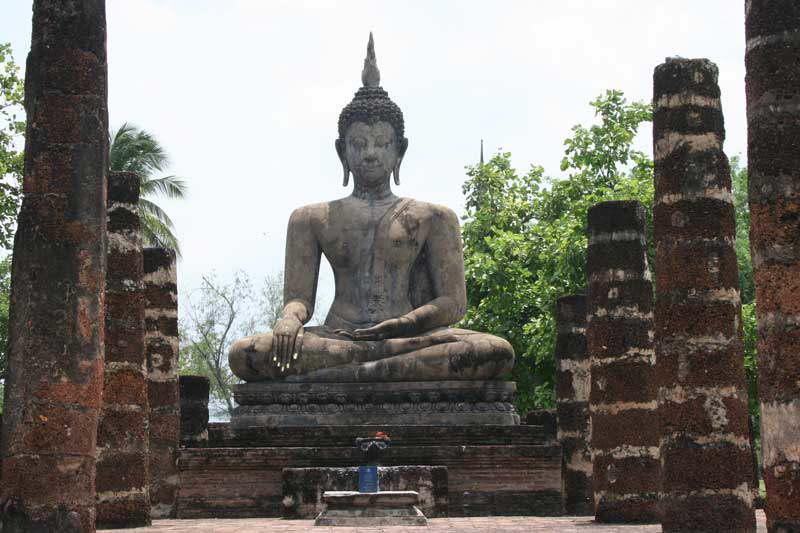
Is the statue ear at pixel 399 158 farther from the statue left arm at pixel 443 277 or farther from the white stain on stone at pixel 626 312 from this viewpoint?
the white stain on stone at pixel 626 312

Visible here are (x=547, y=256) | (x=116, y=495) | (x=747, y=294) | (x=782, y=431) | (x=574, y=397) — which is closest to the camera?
(x=782, y=431)

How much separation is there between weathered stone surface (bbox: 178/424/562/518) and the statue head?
4703 mm

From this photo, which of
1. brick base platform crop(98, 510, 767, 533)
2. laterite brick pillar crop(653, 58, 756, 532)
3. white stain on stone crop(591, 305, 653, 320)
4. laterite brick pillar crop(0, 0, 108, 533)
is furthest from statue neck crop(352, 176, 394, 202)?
laterite brick pillar crop(0, 0, 108, 533)

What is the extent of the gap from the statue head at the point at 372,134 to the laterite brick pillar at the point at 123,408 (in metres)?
5.61

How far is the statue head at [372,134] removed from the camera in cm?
1983

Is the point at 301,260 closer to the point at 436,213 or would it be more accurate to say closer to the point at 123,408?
the point at 436,213

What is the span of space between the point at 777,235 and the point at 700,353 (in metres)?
2.85

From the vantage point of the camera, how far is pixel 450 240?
64.0 feet

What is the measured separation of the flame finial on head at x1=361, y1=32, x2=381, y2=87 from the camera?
20.4 m

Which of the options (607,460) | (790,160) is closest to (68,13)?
(790,160)

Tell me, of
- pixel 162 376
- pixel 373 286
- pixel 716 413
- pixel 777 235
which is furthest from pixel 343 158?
pixel 777 235

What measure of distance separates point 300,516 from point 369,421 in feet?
7.85

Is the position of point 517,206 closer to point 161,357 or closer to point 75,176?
point 161,357

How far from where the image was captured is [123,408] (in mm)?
14492
